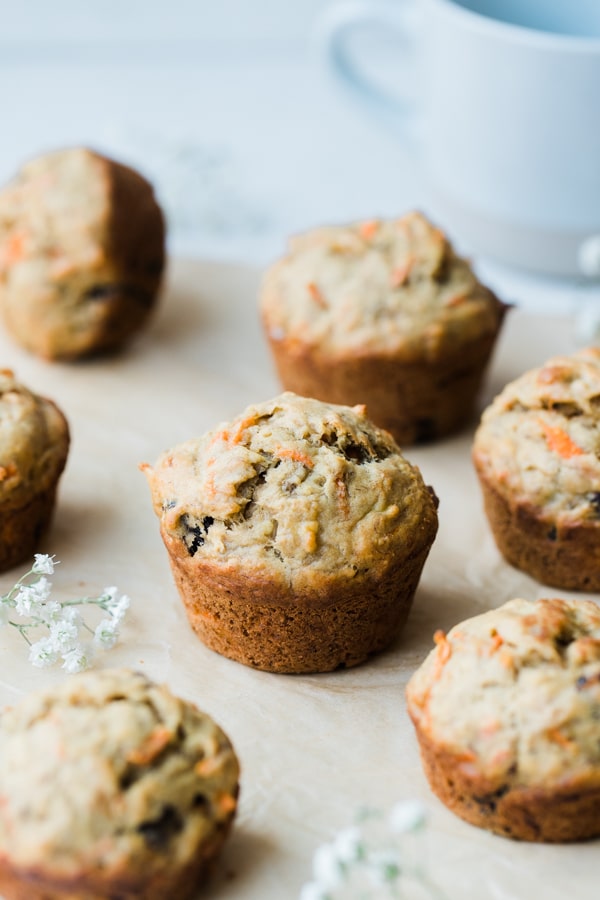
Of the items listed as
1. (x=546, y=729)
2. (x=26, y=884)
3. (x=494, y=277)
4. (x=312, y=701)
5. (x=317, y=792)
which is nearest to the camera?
(x=26, y=884)

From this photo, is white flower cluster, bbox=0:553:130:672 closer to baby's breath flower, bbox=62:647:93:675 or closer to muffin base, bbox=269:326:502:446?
baby's breath flower, bbox=62:647:93:675

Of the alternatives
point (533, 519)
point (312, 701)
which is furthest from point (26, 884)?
point (533, 519)

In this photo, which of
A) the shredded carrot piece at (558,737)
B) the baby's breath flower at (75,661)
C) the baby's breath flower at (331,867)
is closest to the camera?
the baby's breath flower at (331,867)

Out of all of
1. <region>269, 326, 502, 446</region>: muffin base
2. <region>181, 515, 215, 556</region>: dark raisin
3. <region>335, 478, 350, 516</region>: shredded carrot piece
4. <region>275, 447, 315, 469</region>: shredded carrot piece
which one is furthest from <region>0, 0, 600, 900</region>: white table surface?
<region>275, 447, 315, 469</region>: shredded carrot piece

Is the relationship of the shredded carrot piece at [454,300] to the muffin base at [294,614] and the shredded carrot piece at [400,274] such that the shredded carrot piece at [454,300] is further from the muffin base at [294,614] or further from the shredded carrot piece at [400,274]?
the muffin base at [294,614]

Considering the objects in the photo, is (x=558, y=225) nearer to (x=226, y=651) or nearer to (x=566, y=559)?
(x=566, y=559)

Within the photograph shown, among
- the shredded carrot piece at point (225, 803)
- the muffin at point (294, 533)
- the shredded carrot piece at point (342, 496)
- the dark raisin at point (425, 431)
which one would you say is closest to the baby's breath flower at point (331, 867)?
the shredded carrot piece at point (225, 803)
